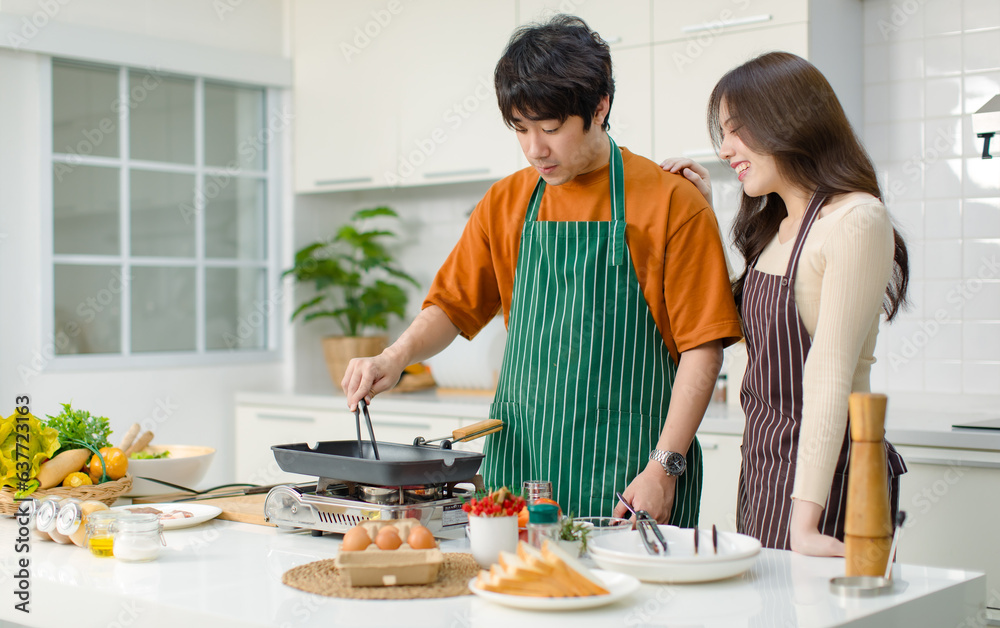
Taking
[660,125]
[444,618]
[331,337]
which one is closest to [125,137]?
[331,337]

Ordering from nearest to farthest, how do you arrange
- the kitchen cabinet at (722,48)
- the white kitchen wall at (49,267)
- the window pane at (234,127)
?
the kitchen cabinet at (722,48) < the white kitchen wall at (49,267) < the window pane at (234,127)

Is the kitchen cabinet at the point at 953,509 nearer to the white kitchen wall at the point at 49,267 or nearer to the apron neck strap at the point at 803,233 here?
the apron neck strap at the point at 803,233

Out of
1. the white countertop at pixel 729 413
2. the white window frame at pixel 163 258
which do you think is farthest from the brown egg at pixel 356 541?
the white window frame at pixel 163 258

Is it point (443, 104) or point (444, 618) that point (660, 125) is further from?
point (444, 618)

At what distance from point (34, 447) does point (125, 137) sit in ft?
6.73

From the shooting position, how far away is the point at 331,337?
12.7 feet

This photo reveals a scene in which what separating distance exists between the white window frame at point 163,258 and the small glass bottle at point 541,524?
2563 mm

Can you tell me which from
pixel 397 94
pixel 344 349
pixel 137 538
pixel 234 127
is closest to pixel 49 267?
pixel 234 127

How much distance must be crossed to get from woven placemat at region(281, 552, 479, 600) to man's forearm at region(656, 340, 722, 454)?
463mm

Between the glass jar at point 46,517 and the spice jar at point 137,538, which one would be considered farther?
the glass jar at point 46,517

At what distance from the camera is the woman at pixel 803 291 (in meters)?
1.38

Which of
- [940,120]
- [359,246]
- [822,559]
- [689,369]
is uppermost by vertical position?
[940,120]

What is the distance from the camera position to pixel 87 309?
3.41m

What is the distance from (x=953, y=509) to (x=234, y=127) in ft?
9.39
